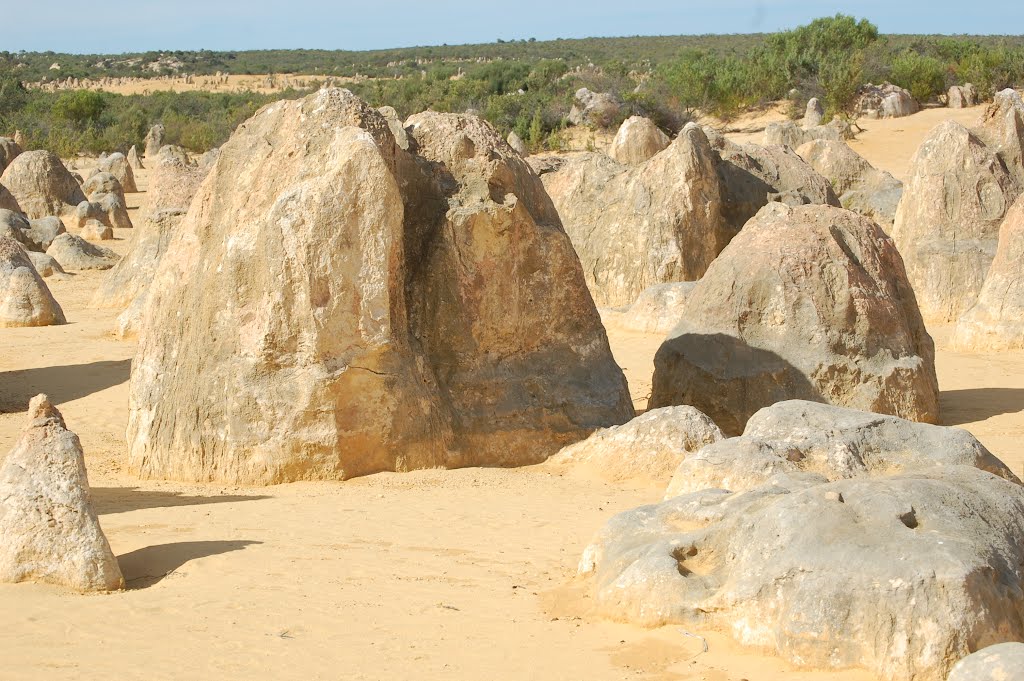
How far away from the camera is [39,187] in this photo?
24391 mm

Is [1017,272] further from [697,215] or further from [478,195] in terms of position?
[478,195]

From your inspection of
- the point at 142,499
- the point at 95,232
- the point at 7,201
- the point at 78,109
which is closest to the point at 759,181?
the point at 142,499

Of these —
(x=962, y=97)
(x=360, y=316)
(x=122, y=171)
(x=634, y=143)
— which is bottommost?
(x=122, y=171)

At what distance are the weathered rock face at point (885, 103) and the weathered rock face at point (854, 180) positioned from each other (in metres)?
14.9

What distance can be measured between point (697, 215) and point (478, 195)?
7.20m

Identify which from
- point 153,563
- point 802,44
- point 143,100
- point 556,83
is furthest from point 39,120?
point 153,563

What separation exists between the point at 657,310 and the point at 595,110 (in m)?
21.3

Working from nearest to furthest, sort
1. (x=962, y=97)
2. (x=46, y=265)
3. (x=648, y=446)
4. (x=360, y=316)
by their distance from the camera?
(x=360, y=316), (x=648, y=446), (x=46, y=265), (x=962, y=97)

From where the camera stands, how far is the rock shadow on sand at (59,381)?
1025 cm

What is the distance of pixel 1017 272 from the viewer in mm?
11492

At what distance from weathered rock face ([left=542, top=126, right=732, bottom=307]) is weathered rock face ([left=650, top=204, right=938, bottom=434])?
18.5ft

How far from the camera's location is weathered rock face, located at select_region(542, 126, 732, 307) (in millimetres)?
14820

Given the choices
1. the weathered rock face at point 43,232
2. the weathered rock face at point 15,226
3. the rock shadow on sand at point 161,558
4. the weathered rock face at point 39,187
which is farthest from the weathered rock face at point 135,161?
the rock shadow on sand at point 161,558

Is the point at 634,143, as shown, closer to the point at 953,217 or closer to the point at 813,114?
the point at 953,217
